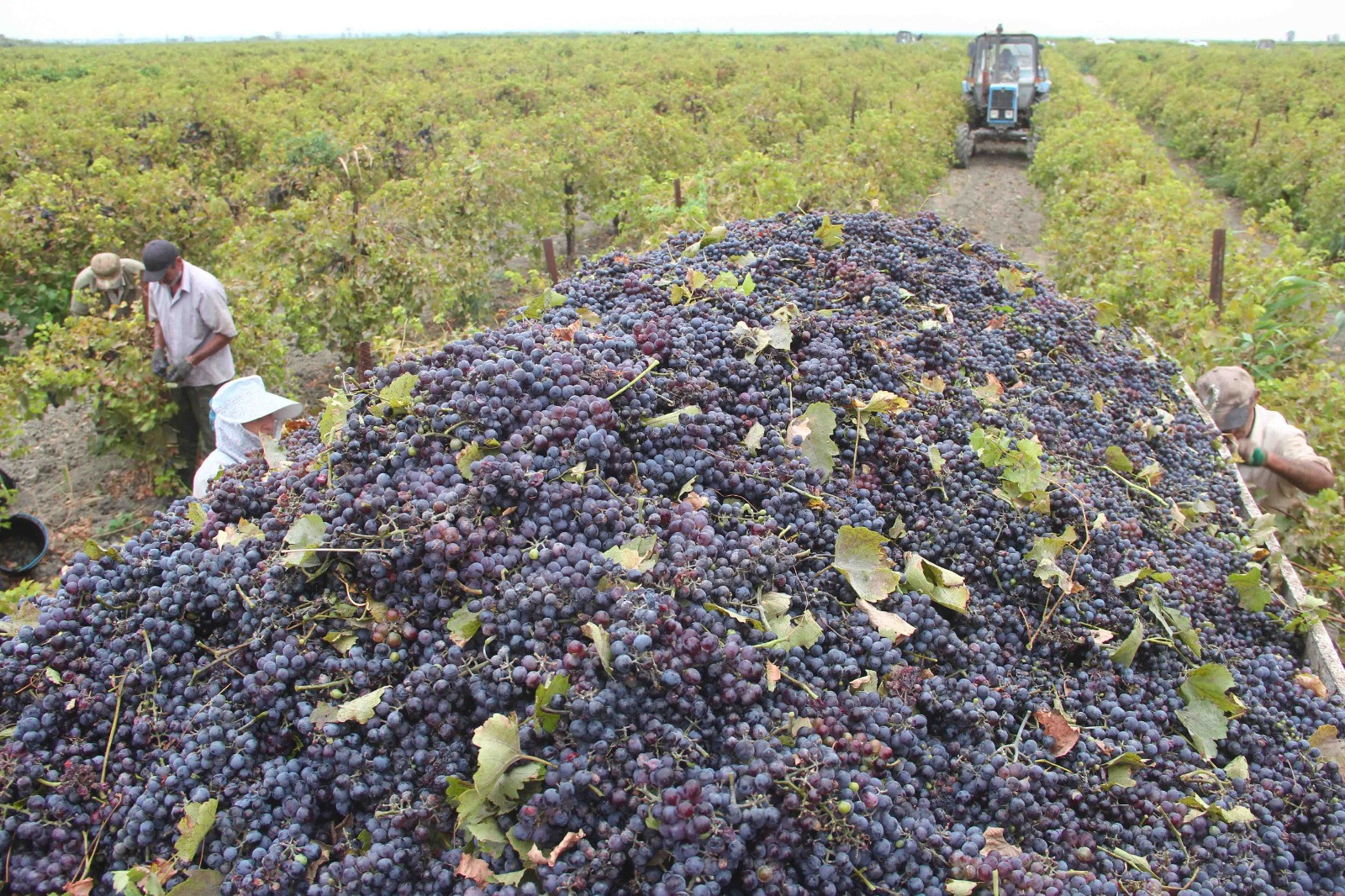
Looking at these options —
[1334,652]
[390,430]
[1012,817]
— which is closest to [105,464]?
[390,430]

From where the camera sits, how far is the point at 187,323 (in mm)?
5547

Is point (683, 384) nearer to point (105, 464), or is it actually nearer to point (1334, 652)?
point (1334, 652)

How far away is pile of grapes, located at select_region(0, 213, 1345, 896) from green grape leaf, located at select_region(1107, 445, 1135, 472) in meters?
0.55

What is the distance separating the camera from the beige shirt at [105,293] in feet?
20.9

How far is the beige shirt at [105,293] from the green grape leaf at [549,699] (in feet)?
20.6

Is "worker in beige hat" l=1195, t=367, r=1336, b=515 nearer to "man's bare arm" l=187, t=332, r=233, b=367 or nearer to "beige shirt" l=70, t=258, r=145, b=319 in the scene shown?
"man's bare arm" l=187, t=332, r=233, b=367

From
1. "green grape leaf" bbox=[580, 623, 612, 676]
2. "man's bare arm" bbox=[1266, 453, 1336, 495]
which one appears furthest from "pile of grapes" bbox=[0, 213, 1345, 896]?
"man's bare arm" bbox=[1266, 453, 1336, 495]

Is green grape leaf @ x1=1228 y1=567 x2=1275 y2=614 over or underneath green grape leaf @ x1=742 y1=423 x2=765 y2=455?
underneath

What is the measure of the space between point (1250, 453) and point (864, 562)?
3617 mm

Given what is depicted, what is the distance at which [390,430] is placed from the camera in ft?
6.84

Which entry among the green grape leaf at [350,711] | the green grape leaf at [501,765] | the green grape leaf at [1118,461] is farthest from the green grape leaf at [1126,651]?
the green grape leaf at [350,711]

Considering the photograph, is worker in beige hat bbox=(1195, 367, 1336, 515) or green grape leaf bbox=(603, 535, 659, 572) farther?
worker in beige hat bbox=(1195, 367, 1336, 515)

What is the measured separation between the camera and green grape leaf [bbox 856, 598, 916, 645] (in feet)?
6.53

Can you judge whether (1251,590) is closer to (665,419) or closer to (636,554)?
(665,419)
